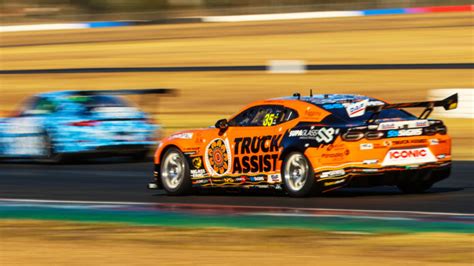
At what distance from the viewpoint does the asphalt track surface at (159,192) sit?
1099 centimetres

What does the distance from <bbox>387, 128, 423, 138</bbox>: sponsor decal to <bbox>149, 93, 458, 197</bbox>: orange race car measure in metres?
0.01

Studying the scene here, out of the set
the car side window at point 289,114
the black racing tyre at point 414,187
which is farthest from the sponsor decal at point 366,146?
the black racing tyre at point 414,187

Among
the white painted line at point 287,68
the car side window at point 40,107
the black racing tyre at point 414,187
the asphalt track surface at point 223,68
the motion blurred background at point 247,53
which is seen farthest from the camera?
the white painted line at point 287,68

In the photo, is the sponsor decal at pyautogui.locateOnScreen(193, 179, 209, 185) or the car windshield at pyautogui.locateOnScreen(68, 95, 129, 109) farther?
the car windshield at pyautogui.locateOnScreen(68, 95, 129, 109)

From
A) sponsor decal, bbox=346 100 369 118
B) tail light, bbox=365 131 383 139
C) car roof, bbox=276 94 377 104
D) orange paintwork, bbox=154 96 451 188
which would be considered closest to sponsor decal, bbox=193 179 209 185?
orange paintwork, bbox=154 96 451 188

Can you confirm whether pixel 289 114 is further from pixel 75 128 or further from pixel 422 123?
pixel 75 128

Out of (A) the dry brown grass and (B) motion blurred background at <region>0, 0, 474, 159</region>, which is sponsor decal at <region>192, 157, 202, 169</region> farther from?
(B) motion blurred background at <region>0, 0, 474, 159</region>

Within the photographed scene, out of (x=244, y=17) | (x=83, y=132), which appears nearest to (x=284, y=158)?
(x=83, y=132)

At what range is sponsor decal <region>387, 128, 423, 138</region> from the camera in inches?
438

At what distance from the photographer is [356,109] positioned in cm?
1157

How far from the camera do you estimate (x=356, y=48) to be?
139 feet

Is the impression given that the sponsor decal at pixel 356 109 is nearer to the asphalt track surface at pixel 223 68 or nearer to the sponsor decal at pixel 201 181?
the sponsor decal at pixel 201 181

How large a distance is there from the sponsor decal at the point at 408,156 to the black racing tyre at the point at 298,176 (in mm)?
802

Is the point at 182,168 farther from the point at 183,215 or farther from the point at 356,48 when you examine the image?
the point at 356,48
